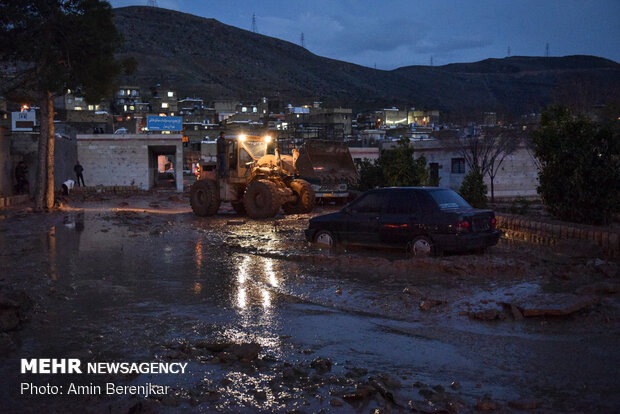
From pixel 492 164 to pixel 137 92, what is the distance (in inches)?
3668

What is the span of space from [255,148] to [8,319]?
15.6 m

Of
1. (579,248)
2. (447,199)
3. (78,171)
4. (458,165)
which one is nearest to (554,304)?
(447,199)

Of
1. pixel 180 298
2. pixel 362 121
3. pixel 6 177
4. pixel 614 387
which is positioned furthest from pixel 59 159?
pixel 362 121

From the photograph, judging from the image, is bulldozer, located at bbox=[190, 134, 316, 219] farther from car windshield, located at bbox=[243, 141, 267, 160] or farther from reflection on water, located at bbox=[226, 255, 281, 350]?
reflection on water, located at bbox=[226, 255, 281, 350]

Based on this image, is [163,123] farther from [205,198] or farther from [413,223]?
[413,223]

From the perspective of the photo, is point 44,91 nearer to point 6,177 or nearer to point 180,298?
point 6,177

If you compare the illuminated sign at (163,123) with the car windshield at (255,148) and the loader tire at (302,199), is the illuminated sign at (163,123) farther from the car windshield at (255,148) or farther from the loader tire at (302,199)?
the loader tire at (302,199)

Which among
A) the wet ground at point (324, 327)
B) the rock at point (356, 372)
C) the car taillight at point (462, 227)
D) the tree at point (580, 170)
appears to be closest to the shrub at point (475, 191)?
the tree at point (580, 170)

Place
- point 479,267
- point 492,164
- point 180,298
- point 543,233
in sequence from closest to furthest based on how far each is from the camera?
1. point 180,298
2. point 479,267
3. point 543,233
4. point 492,164

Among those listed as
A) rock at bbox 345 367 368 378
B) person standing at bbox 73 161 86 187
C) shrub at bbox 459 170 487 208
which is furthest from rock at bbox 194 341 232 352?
person standing at bbox 73 161 86 187

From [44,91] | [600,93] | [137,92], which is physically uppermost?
[137,92]

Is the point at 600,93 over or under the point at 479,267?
over

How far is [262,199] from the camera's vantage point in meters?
19.7

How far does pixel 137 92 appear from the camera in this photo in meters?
111
